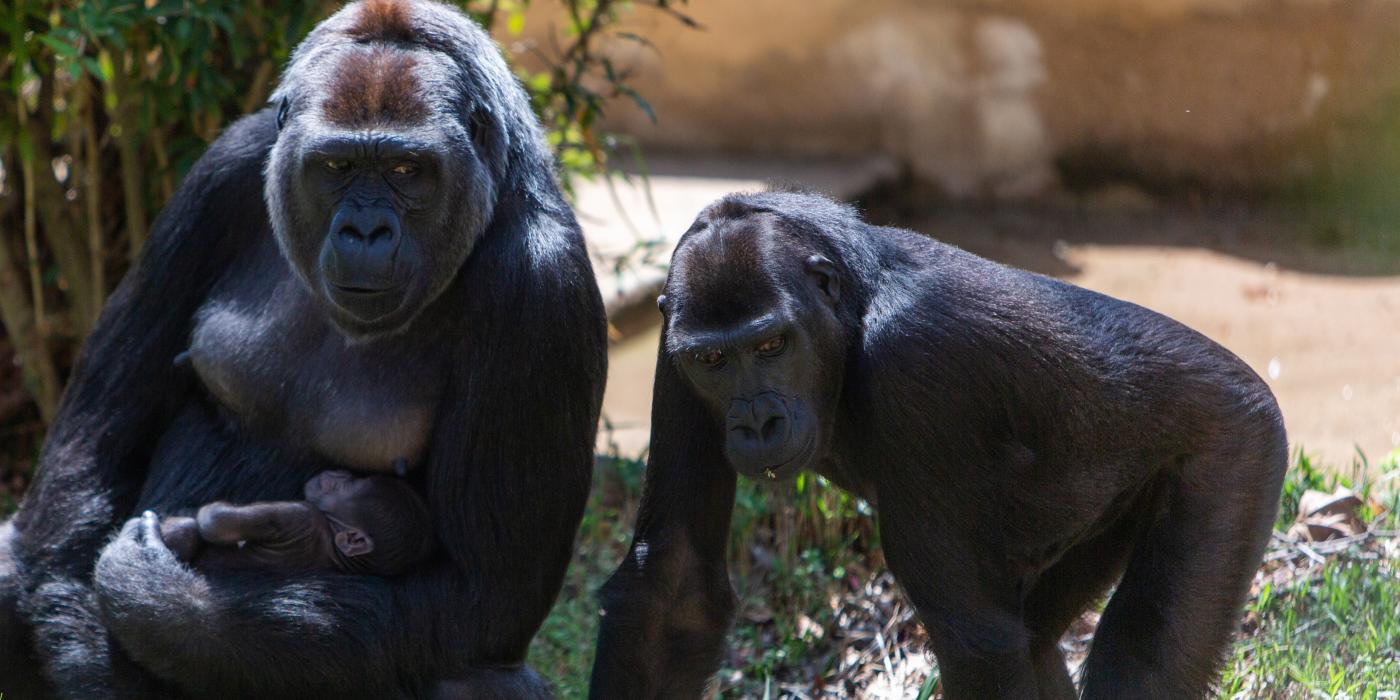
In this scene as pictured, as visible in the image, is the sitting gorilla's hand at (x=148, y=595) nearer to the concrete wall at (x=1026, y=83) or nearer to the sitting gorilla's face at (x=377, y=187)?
the sitting gorilla's face at (x=377, y=187)

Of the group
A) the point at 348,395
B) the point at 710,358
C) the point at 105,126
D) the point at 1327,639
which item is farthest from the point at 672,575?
the point at 105,126

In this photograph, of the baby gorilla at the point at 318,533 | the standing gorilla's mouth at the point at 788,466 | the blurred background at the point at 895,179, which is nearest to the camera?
the standing gorilla's mouth at the point at 788,466

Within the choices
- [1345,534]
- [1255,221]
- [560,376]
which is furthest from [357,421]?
[1255,221]

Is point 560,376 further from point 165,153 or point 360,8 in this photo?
point 165,153

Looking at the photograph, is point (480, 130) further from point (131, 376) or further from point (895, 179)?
point (895, 179)

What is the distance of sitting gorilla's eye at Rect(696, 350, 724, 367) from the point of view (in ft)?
12.0

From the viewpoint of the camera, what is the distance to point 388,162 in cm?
376

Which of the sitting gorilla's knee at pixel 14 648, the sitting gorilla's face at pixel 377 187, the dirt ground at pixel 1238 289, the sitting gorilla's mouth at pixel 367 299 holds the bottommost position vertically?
the dirt ground at pixel 1238 289

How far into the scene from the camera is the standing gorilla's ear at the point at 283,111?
13.1 ft

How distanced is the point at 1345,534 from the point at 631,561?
2.40 metres

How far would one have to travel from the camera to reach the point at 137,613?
375cm

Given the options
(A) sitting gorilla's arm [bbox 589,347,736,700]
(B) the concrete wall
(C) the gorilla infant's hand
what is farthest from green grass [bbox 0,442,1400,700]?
(B) the concrete wall

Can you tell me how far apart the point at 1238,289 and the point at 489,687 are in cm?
570

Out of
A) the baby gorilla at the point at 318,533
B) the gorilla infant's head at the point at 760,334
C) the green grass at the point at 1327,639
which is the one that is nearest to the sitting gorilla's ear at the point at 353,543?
the baby gorilla at the point at 318,533
